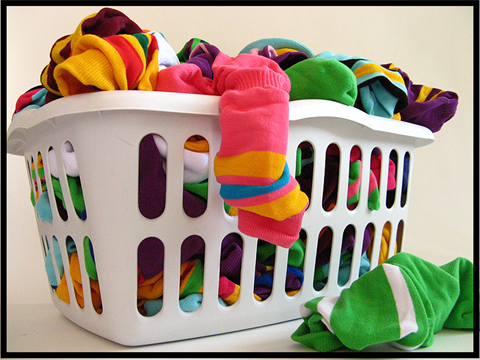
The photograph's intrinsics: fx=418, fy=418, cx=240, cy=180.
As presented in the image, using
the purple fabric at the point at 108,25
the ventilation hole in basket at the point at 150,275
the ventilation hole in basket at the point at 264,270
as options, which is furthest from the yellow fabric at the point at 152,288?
the purple fabric at the point at 108,25

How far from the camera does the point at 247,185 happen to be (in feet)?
1.69

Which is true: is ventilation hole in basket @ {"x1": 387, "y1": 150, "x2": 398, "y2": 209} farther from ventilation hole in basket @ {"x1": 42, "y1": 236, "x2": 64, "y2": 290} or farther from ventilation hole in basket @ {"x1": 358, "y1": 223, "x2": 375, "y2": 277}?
ventilation hole in basket @ {"x1": 42, "y1": 236, "x2": 64, "y2": 290}

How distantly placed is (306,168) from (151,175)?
0.26m

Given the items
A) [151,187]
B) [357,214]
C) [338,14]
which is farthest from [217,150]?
[338,14]

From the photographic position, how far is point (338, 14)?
1.14 metres

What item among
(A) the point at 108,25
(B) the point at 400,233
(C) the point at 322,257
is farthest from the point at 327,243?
(A) the point at 108,25

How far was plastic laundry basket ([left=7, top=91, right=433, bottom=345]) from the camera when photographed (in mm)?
522

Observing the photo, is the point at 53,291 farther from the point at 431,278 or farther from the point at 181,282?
the point at 431,278

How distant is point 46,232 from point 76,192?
18 cm

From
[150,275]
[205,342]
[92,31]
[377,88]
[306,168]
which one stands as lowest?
[205,342]

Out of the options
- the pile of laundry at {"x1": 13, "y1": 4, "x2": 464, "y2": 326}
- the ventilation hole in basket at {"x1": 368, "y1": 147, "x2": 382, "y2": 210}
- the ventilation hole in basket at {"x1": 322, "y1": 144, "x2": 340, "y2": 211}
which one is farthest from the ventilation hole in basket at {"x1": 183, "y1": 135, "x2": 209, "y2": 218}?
the ventilation hole in basket at {"x1": 368, "y1": 147, "x2": 382, "y2": 210}

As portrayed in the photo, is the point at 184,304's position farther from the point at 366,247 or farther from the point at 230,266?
the point at 366,247

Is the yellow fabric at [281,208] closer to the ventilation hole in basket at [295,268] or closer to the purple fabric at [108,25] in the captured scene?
the ventilation hole in basket at [295,268]

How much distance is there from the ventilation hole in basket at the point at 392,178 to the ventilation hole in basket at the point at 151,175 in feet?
1.54
